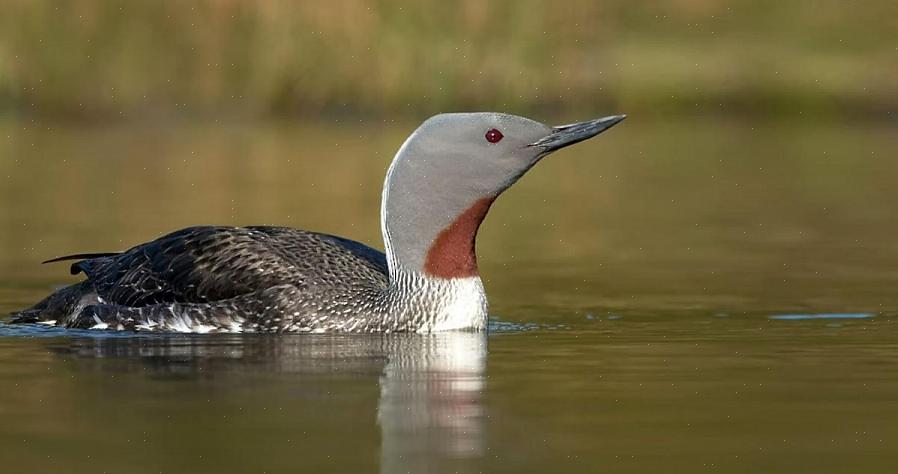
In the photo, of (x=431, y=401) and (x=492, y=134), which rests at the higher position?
(x=492, y=134)

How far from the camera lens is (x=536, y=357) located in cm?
766

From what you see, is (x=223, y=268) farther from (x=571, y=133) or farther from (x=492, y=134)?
(x=571, y=133)

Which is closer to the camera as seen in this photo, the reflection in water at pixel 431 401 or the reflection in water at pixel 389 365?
the reflection in water at pixel 431 401

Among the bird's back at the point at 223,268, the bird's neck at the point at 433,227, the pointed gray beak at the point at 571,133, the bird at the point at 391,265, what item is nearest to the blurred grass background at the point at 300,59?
the bird's back at the point at 223,268

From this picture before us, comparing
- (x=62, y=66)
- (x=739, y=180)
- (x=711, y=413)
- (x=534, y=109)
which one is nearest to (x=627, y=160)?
(x=739, y=180)

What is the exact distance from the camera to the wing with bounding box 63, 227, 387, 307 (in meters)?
8.54

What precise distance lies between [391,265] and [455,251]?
1.01 feet

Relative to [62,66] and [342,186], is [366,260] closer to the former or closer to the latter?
[342,186]

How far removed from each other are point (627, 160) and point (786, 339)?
12.3m

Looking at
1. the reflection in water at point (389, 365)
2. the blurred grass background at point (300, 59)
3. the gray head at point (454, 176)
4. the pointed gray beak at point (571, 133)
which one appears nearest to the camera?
the reflection in water at point (389, 365)

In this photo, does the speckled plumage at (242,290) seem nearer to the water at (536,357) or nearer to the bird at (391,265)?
the bird at (391,265)

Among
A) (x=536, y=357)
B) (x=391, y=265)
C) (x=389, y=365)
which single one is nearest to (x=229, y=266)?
(x=391, y=265)

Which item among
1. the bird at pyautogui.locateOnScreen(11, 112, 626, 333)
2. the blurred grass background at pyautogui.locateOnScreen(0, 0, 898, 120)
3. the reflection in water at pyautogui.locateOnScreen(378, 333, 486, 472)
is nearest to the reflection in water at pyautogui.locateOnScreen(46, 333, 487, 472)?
the reflection in water at pyautogui.locateOnScreen(378, 333, 486, 472)

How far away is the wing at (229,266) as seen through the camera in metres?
8.54
